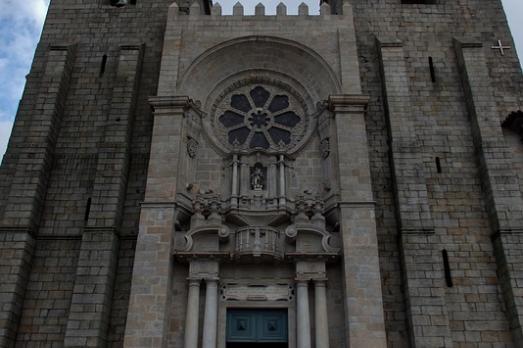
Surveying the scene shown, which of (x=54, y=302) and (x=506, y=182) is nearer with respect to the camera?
(x=54, y=302)

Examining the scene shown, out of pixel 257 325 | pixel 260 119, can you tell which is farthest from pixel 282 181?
pixel 257 325

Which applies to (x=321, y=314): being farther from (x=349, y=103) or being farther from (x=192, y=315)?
(x=349, y=103)

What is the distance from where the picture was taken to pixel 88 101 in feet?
57.0

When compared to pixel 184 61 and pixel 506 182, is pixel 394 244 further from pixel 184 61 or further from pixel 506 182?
pixel 184 61

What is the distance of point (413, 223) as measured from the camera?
1432 centimetres

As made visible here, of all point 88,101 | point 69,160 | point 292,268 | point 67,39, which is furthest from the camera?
point 67,39

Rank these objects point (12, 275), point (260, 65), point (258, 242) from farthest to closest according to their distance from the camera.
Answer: point (260, 65)
point (12, 275)
point (258, 242)

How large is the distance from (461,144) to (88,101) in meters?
11.9

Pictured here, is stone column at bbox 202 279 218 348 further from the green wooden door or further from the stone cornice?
the stone cornice

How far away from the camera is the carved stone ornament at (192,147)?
15551 millimetres

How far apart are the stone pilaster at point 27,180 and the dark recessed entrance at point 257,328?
554cm

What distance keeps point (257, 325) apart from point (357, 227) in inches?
140

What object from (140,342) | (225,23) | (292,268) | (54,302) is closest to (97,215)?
(54,302)

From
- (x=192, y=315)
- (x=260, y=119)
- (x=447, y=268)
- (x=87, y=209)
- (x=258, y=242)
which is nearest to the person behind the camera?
(x=192, y=315)
